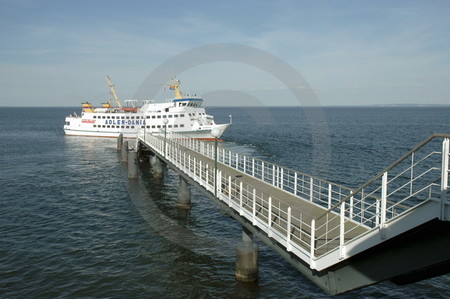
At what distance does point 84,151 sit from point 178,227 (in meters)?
37.5

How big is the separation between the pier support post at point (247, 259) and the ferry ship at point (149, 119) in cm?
4628

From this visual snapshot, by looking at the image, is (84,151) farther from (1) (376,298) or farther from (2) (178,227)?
(1) (376,298)

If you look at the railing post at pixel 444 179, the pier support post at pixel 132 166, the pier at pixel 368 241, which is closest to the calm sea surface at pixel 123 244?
the pier support post at pixel 132 166

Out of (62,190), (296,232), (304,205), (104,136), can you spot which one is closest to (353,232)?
(296,232)

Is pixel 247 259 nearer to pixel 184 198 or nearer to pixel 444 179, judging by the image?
pixel 444 179

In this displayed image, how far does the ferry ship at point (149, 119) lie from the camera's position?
64.6 meters

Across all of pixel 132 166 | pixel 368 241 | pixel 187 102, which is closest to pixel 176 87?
pixel 187 102

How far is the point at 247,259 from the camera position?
14.5 m

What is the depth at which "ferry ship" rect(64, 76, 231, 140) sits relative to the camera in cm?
→ 6461

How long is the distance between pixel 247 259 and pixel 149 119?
56.0 m

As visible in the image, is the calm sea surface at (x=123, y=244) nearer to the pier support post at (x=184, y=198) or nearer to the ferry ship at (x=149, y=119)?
the pier support post at (x=184, y=198)

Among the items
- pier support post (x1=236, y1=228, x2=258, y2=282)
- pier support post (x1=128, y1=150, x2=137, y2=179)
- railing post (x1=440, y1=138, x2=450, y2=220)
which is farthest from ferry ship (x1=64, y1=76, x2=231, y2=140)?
railing post (x1=440, y1=138, x2=450, y2=220)

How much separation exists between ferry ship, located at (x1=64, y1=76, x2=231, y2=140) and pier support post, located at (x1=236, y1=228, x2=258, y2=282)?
4628cm

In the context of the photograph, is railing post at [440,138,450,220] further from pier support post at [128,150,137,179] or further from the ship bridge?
the ship bridge
